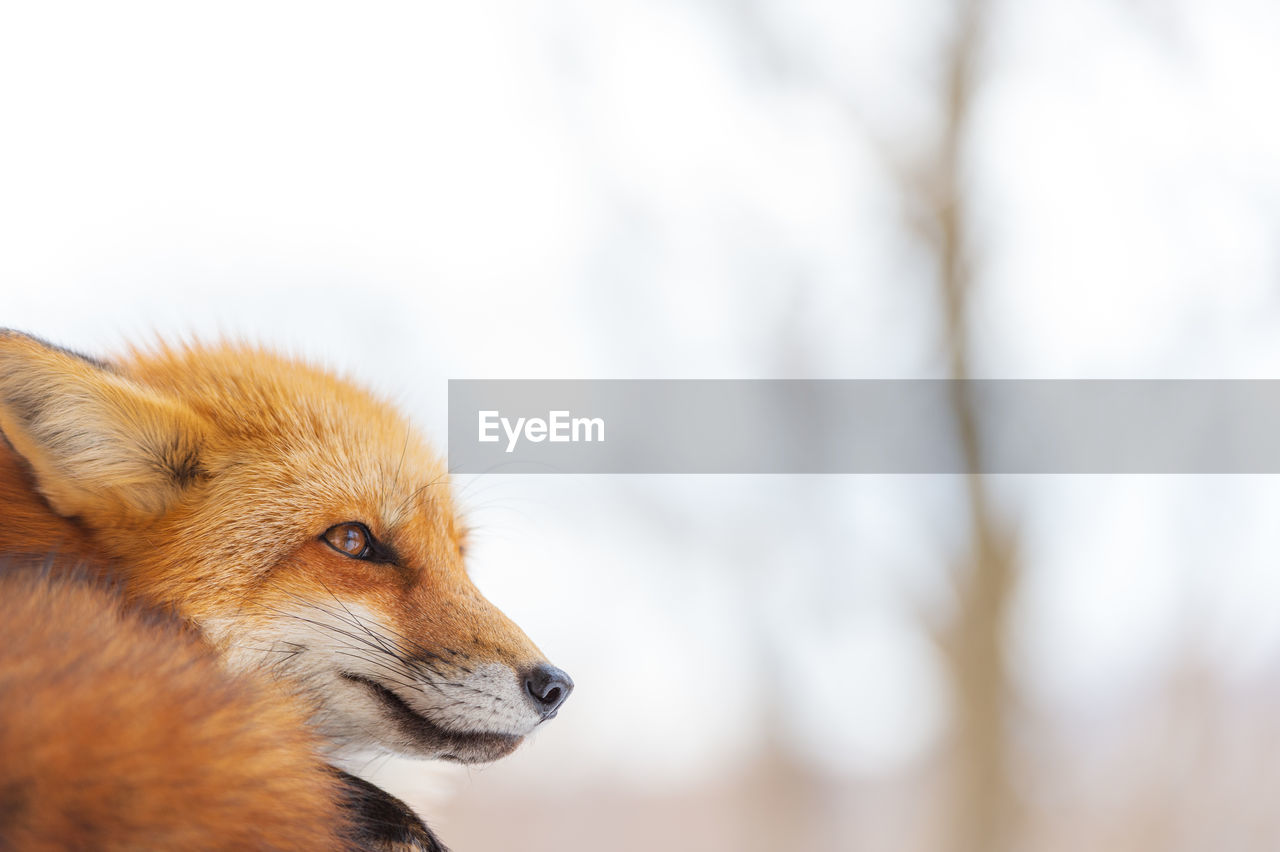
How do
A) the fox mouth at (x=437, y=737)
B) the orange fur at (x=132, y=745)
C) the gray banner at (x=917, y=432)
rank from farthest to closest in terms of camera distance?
the gray banner at (x=917, y=432)
the fox mouth at (x=437, y=737)
the orange fur at (x=132, y=745)

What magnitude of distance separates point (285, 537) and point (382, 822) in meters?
0.19

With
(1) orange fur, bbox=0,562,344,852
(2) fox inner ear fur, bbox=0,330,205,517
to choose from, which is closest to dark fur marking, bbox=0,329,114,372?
(2) fox inner ear fur, bbox=0,330,205,517

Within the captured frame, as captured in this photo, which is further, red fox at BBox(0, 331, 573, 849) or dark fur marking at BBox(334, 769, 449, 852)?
dark fur marking at BBox(334, 769, 449, 852)

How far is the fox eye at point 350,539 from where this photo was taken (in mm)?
611

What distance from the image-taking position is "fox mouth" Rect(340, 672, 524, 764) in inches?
23.1

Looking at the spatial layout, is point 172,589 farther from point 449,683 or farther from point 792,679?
point 792,679

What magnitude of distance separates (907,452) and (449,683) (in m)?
2.67

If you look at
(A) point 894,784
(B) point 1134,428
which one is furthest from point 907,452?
(A) point 894,784

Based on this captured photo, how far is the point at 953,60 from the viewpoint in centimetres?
313

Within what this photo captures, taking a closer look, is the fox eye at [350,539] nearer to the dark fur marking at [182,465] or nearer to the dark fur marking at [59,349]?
the dark fur marking at [182,465]

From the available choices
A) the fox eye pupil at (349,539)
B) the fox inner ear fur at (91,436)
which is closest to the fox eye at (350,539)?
the fox eye pupil at (349,539)

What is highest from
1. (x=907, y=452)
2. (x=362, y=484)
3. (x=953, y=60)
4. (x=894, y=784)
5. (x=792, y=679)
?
(x=953, y=60)

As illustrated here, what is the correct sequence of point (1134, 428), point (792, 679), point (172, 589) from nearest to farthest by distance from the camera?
1. point (172, 589)
2. point (1134, 428)
3. point (792, 679)

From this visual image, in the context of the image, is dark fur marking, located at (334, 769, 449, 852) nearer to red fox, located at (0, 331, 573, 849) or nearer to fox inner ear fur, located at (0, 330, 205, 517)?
red fox, located at (0, 331, 573, 849)
